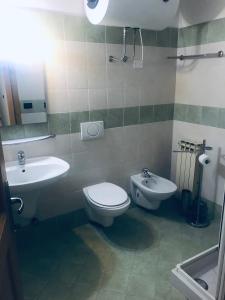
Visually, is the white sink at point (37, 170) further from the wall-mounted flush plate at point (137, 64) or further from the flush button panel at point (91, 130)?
the wall-mounted flush plate at point (137, 64)

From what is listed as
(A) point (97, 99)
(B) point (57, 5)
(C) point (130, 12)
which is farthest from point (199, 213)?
(B) point (57, 5)

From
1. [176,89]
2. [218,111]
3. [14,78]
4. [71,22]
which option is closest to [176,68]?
[176,89]

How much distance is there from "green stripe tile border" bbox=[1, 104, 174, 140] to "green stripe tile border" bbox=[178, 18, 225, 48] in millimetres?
679

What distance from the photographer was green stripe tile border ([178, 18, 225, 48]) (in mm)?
2151

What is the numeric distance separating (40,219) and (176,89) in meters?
1.97

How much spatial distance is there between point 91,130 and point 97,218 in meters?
0.86

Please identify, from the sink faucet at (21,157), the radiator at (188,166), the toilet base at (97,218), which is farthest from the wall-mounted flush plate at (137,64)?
the toilet base at (97,218)

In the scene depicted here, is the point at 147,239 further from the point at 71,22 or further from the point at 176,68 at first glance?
the point at 71,22

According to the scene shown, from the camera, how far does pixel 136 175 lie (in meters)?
2.70

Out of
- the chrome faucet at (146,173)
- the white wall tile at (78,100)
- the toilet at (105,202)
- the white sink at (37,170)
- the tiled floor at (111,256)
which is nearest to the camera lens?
the tiled floor at (111,256)

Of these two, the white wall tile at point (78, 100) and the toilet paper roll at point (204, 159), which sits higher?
the white wall tile at point (78, 100)

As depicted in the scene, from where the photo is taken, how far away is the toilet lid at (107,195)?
2.07 m

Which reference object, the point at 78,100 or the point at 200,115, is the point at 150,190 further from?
the point at 78,100

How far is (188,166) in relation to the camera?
251 cm
